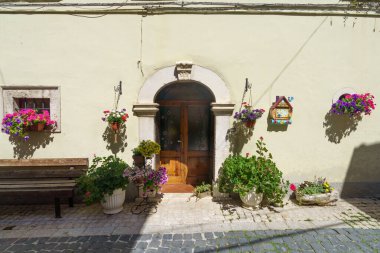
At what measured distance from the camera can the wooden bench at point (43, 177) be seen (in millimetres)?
4422

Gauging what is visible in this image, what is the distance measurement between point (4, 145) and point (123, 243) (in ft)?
11.8

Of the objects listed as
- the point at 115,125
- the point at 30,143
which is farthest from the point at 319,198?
the point at 30,143

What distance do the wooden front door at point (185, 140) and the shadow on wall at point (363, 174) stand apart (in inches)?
126

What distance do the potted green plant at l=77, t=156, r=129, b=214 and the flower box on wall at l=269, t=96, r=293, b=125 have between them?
3340 mm

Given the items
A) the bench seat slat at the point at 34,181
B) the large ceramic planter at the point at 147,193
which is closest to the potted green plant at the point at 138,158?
the large ceramic planter at the point at 147,193

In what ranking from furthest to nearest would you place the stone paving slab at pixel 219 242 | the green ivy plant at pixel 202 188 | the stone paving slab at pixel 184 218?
the green ivy plant at pixel 202 188 → the stone paving slab at pixel 184 218 → the stone paving slab at pixel 219 242

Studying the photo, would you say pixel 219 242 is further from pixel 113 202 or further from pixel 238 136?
pixel 238 136

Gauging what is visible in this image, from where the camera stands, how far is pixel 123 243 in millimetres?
3547

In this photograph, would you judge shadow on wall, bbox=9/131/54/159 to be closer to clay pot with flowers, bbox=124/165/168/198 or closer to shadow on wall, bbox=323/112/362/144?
clay pot with flowers, bbox=124/165/168/198

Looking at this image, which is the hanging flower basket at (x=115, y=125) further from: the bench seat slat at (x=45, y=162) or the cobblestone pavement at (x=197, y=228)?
the cobblestone pavement at (x=197, y=228)

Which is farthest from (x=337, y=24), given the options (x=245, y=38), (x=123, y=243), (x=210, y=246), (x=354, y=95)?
(x=123, y=243)

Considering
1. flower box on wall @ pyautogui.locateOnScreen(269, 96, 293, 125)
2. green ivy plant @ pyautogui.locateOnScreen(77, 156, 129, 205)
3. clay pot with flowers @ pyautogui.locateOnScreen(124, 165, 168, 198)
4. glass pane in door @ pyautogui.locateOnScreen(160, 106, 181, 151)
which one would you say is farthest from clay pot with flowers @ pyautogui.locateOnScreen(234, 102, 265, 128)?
green ivy plant @ pyautogui.locateOnScreen(77, 156, 129, 205)

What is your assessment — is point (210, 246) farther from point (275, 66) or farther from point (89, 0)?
point (89, 0)

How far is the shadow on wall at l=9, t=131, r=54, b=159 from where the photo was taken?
16.5 feet
